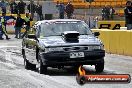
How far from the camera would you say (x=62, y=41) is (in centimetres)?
1275

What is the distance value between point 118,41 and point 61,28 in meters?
6.94

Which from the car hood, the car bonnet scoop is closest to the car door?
the car hood

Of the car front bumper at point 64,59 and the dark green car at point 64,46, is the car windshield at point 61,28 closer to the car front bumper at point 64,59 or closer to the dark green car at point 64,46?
the dark green car at point 64,46

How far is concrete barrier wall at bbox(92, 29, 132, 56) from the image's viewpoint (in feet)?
63.4

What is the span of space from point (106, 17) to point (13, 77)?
27.3 m

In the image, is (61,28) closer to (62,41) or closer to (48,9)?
(62,41)

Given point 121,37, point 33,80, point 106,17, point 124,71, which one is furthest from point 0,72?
point 106,17

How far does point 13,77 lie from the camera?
38.3ft

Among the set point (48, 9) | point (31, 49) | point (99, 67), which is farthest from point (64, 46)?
point (48, 9)

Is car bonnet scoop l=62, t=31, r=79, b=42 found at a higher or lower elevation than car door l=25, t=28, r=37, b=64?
higher

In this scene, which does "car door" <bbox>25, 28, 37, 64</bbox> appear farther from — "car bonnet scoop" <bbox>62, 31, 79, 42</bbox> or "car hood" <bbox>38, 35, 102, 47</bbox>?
"car bonnet scoop" <bbox>62, 31, 79, 42</bbox>

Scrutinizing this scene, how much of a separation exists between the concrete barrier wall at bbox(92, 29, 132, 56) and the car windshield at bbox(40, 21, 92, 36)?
5.67 metres

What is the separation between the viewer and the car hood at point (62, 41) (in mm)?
12578

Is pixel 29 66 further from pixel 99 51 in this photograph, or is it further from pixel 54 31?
pixel 99 51
